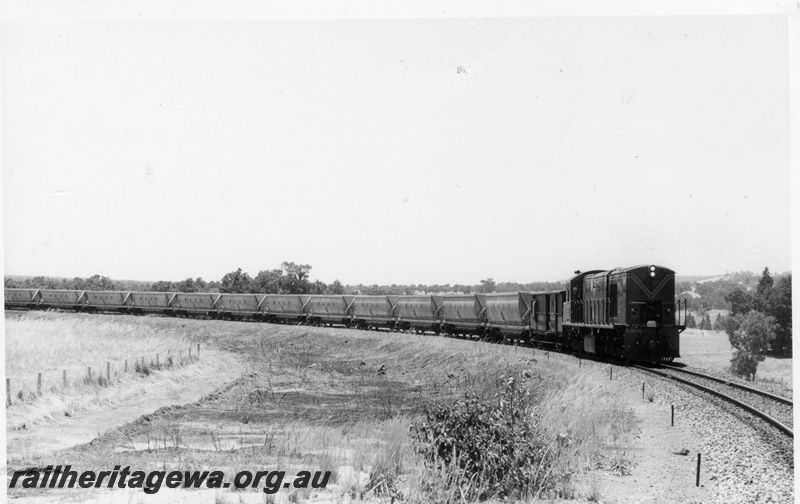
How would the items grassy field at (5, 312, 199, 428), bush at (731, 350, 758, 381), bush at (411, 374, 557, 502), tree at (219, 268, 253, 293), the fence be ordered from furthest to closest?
tree at (219, 268, 253, 293) < bush at (731, 350, 758, 381) < the fence < grassy field at (5, 312, 199, 428) < bush at (411, 374, 557, 502)

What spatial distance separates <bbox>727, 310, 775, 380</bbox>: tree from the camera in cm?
5044

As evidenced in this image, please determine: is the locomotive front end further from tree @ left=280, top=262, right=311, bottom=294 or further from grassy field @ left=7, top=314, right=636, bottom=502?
tree @ left=280, top=262, right=311, bottom=294

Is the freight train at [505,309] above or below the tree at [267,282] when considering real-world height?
below

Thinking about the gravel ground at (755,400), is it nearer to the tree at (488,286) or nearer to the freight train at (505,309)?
the freight train at (505,309)

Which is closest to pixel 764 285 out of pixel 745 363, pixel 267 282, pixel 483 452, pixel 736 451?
pixel 745 363

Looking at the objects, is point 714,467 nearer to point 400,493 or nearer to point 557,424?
point 557,424

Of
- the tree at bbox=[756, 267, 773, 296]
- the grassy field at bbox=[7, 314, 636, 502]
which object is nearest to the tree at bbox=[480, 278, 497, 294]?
the tree at bbox=[756, 267, 773, 296]

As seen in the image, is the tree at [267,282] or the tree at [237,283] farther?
the tree at [237,283]

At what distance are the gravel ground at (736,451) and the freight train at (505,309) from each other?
246 inches

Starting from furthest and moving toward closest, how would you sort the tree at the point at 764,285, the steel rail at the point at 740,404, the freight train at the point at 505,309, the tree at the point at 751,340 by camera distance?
the tree at the point at 764,285, the tree at the point at 751,340, the freight train at the point at 505,309, the steel rail at the point at 740,404

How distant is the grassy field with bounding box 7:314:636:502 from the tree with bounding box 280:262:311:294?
39091mm

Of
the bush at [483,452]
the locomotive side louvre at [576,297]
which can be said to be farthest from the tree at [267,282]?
the bush at [483,452]

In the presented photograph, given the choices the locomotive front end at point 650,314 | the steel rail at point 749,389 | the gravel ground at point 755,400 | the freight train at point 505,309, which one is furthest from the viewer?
the freight train at point 505,309

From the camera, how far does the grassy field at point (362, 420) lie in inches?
459
